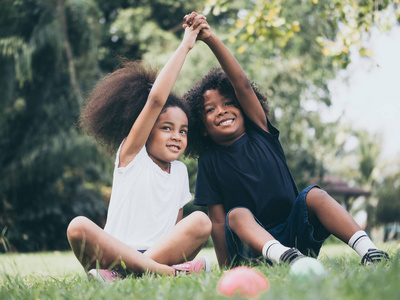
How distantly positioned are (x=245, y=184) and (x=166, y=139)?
0.66 metres

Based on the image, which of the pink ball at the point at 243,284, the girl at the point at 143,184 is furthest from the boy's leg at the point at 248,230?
the pink ball at the point at 243,284

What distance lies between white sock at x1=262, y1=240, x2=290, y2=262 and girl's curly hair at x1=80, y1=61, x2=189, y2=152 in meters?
1.22

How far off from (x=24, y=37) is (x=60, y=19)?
103 centimetres

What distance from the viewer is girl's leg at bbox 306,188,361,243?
8.95 feet

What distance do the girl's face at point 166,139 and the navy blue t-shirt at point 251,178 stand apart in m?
0.33

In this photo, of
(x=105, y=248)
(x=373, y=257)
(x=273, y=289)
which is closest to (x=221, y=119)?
(x=105, y=248)

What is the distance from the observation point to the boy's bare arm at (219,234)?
10.6 feet

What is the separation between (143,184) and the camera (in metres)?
2.91

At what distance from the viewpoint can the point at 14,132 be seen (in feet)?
35.6

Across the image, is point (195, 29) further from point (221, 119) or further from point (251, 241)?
point (251, 241)

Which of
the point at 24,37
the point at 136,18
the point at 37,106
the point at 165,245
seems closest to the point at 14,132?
the point at 37,106

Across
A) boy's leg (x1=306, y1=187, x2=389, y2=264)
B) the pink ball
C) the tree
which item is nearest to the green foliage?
the tree

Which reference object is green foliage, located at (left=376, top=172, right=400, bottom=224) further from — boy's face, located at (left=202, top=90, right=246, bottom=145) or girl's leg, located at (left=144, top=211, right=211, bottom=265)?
girl's leg, located at (left=144, top=211, right=211, bottom=265)

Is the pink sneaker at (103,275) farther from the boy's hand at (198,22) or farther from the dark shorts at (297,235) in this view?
the boy's hand at (198,22)
